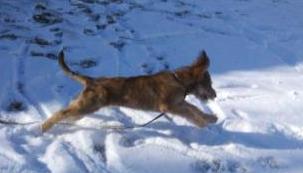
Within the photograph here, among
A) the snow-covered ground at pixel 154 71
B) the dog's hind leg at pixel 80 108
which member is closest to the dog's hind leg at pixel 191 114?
the snow-covered ground at pixel 154 71

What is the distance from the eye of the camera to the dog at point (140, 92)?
4.89 meters

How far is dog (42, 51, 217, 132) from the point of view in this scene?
4891mm

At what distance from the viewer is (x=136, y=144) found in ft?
16.6

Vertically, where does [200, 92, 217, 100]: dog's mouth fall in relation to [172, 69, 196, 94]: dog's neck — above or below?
below

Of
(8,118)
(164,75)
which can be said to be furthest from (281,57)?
(8,118)

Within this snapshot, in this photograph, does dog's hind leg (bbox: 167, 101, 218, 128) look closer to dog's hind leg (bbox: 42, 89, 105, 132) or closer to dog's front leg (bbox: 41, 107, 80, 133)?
dog's hind leg (bbox: 42, 89, 105, 132)

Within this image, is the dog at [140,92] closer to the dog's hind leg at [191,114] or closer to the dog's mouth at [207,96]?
the dog's hind leg at [191,114]

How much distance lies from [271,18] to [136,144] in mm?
4461

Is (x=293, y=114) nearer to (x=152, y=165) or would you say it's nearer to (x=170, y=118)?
(x=170, y=118)

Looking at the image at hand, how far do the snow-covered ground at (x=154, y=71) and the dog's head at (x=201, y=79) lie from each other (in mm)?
362

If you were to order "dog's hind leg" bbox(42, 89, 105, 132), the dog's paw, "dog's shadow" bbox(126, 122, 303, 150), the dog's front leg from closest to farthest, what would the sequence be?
"dog's hind leg" bbox(42, 89, 105, 132), the dog's front leg, "dog's shadow" bbox(126, 122, 303, 150), the dog's paw

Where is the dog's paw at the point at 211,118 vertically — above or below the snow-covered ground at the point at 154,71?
above

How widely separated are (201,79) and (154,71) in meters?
1.66

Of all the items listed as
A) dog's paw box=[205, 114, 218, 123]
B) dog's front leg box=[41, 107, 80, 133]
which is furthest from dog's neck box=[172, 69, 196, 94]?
dog's front leg box=[41, 107, 80, 133]
